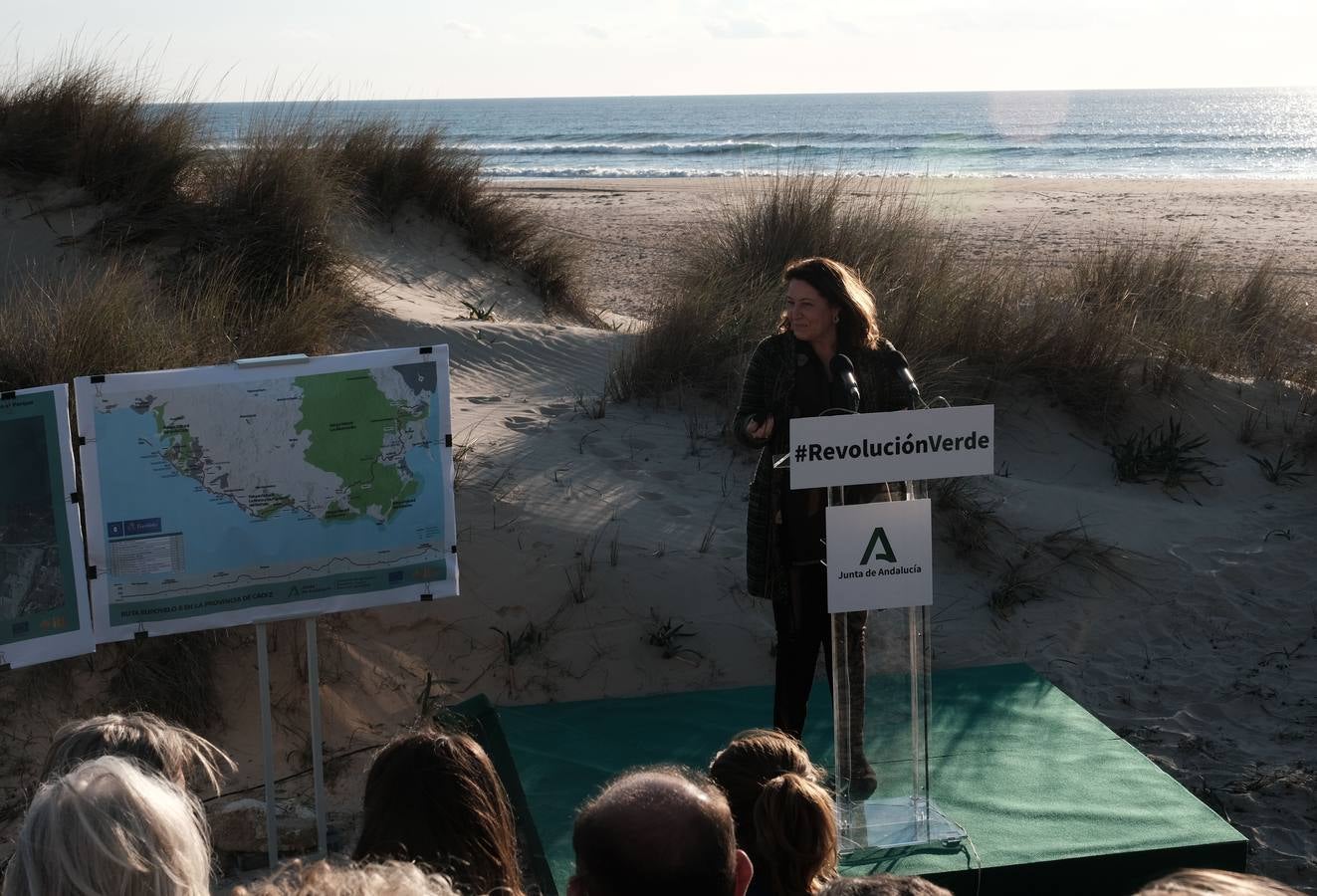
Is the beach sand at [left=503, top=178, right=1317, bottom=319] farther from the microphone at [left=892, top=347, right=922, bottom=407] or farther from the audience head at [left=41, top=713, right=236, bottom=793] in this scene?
the audience head at [left=41, top=713, right=236, bottom=793]

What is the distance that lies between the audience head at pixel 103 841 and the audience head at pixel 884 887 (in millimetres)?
959

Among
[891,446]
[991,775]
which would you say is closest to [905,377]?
[891,446]

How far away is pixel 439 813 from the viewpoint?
94.9 inches

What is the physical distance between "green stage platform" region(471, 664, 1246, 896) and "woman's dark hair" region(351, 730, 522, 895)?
1.31 meters

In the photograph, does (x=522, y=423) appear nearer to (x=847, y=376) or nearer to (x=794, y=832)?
(x=847, y=376)

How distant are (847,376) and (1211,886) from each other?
250cm

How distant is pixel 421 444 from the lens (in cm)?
407

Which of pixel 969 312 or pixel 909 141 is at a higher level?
pixel 909 141

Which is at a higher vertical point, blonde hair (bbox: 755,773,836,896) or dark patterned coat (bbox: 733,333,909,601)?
dark patterned coat (bbox: 733,333,909,601)

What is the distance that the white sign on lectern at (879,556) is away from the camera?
3.69 metres

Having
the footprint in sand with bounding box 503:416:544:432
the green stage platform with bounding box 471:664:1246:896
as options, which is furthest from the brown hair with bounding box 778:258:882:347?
the footprint in sand with bounding box 503:416:544:432

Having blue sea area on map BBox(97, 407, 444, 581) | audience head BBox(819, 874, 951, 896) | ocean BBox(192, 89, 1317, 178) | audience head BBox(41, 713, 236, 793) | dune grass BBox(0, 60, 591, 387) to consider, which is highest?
A: ocean BBox(192, 89, 1317, 178)

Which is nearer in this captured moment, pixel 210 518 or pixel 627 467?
pixel 210 518

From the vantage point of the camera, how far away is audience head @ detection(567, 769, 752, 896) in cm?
191
